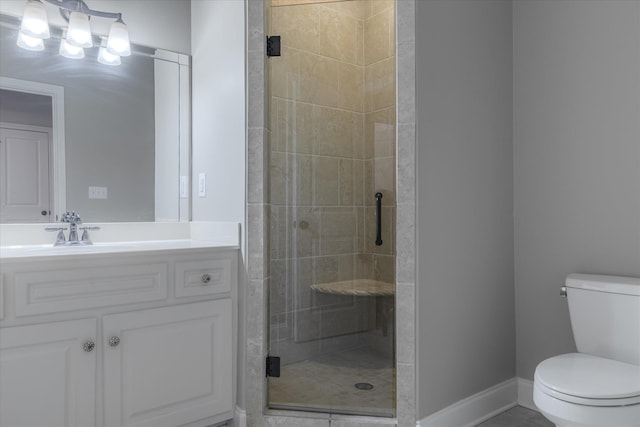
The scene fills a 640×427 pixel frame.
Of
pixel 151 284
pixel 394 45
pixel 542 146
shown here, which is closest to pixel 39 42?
pixel 151 284

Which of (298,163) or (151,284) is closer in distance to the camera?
(151,284)

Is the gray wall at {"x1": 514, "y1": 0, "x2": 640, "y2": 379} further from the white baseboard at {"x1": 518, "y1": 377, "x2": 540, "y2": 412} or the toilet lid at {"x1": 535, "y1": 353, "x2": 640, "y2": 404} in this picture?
the toilet lid at {"x1": 535, "y1": 353, "x2": 640, "y2": 404}

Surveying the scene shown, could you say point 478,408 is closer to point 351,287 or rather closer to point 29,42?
point 351,287

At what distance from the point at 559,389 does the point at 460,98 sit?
1310 millimetres

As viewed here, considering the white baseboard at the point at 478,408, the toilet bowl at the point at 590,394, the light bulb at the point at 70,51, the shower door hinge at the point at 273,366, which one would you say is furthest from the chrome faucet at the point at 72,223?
the toilet bowl at the point at 590,394

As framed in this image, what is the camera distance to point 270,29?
2086 mm

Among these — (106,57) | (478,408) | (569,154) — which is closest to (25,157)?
(106,57)

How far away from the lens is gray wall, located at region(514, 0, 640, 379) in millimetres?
2043

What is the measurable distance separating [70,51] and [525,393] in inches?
113

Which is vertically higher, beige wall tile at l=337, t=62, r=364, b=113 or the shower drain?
beige wall tile at l=337, t=62, r=364, b=113

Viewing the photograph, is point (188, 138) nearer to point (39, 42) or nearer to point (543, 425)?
point (39, 42)

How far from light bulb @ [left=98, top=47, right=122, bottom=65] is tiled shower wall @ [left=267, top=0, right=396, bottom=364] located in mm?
831

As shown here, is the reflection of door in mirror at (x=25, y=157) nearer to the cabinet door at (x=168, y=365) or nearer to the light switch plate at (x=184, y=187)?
the light switch plate at (x=184, y=187)

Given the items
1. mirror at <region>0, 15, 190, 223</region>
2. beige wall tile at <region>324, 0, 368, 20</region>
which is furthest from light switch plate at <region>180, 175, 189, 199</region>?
beige wall tile at <region>324, 0, 368, 20</region>
